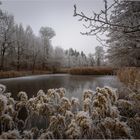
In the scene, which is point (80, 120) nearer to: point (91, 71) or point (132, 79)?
point (132, 79)

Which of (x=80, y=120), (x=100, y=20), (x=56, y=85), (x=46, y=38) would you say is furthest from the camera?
(x=46, y=38)

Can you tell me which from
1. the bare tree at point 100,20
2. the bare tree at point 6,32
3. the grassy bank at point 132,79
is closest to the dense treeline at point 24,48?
the bare tree at point 6,32

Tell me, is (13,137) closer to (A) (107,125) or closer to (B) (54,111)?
(A) (107,125)

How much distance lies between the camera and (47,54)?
34.2 metres

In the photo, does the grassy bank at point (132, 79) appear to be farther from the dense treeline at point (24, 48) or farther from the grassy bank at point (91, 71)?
the dense treeline at point (24, 48)

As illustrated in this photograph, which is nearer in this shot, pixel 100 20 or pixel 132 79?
pixel 100 20

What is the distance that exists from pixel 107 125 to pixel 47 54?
32.5 meters

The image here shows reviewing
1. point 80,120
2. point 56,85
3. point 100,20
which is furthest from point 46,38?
point 80,120

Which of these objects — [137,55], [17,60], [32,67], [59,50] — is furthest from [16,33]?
[137,55]

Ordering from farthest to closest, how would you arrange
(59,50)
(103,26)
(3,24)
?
(59,50), (3,24), (103,26)

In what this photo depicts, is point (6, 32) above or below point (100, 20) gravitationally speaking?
above

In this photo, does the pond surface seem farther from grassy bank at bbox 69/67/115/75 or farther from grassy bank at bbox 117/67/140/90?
grassy bank at bbox 69/67/115/75

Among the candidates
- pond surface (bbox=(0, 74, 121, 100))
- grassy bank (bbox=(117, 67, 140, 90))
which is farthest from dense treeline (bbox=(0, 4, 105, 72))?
grassy bank (bbox=(117, 67, 140, 90))

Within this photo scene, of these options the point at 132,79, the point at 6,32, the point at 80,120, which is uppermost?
the point at 6,32
